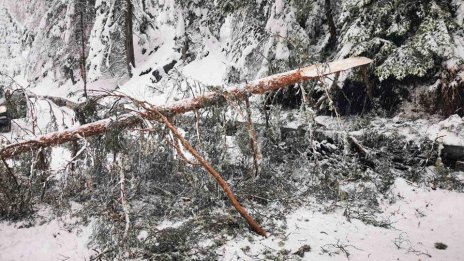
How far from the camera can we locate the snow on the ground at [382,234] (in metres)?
4.81

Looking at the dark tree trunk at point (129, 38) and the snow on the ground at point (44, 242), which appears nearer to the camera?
the snow on the ground at point (44, 242)

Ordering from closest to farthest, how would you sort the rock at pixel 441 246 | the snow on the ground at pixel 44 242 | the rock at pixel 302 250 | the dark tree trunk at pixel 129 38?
the rock at pixel 302 250, the rock at pixel 441 246, the snow on the ground at pixel 44 242, the dark tree trunk at pixel 129 38

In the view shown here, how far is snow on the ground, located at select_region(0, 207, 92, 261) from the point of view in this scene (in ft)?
17.3

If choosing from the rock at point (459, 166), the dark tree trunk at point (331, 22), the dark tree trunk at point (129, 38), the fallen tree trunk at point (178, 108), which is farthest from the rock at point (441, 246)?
the dark tree trunk at point (129, 38)

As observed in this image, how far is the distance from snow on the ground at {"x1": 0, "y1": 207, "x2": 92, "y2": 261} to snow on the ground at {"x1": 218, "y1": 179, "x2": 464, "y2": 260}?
235cm

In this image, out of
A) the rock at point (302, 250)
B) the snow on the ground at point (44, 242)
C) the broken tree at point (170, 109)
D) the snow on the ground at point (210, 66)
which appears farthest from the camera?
the snow on the ground at point (210, 66)

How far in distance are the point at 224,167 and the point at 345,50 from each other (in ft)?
12.6

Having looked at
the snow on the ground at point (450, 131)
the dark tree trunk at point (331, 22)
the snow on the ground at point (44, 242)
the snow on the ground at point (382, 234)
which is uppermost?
the dark tree trunk at point (331, 22)

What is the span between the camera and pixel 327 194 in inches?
253

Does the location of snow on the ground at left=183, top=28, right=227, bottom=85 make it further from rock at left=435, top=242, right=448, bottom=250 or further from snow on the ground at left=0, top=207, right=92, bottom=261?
rock at left=435, top=242, right=448, bottom=250

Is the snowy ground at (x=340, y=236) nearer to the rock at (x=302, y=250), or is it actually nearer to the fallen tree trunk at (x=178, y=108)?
the rock at (x=302, y=250)

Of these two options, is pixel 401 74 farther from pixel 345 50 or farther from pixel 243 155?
pixel 243 155

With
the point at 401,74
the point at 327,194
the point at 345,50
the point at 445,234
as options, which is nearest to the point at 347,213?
the point at 327,194

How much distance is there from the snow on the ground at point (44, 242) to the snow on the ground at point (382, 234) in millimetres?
2353
